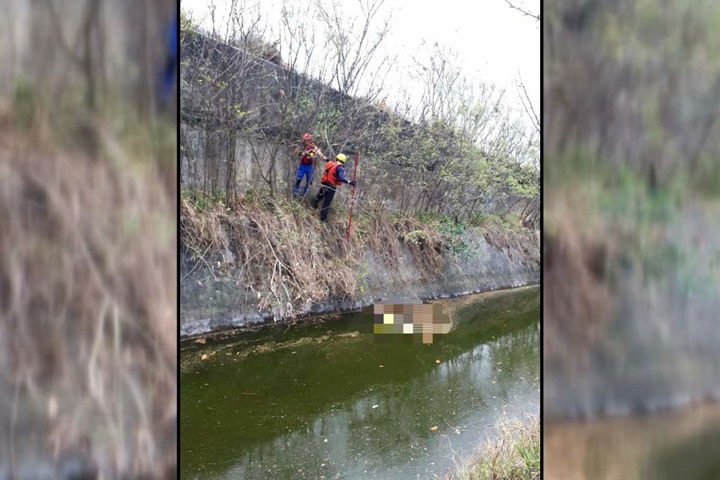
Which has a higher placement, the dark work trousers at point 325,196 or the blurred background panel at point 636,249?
A: the dark work trousers at point 325,196

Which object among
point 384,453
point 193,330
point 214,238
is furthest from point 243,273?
point 384,453

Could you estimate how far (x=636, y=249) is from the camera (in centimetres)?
30

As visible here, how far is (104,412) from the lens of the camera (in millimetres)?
279

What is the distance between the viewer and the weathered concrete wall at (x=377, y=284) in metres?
3.85

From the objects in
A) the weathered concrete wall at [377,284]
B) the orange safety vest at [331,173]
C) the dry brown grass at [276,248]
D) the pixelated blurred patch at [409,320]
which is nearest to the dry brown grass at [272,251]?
the dry brown grass at [276,248]

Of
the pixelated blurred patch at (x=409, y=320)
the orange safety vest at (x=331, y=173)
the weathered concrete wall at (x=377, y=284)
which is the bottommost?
the weathered concrete wall at (x=377, y=284)

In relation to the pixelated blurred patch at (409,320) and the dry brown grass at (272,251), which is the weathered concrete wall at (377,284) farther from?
the pixelated blurred patch at (409,320)

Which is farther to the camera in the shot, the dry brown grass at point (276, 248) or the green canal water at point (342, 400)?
the dry brown grass at point (276, 248)

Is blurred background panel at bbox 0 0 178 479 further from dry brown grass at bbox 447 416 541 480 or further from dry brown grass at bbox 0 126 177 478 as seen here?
dry brown grass at bbox 447 416 541 480

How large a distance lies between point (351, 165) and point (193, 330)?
3334 millimetres

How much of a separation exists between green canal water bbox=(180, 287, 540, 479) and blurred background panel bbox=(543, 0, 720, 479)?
1.52 m

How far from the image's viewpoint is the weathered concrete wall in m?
3.85

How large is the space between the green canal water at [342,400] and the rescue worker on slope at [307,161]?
1.78 m

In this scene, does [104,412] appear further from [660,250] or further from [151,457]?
[660,250]
